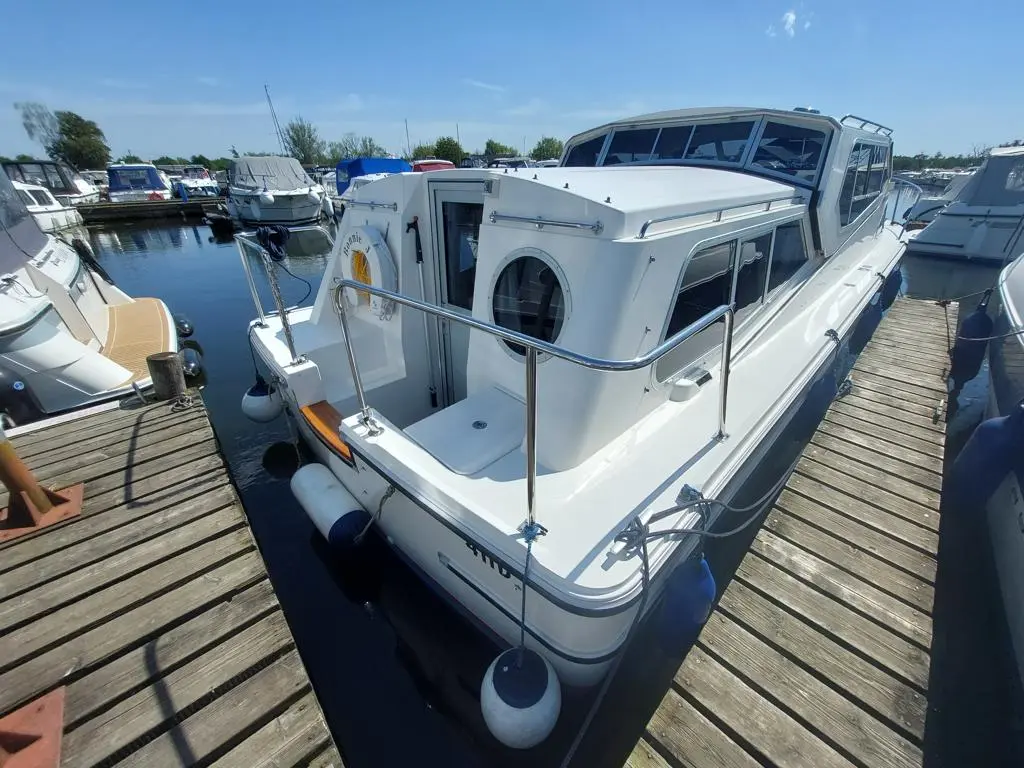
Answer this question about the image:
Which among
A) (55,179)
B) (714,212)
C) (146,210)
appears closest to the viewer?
(714,212)

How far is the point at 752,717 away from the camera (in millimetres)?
1886

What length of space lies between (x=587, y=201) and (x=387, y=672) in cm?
287

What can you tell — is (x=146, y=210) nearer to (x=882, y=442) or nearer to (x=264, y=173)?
(x=264, y=173)

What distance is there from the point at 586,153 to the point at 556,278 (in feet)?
11.1

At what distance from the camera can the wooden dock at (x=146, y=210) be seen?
73.0ft

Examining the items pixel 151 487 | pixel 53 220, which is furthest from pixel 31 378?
pixel 53 220

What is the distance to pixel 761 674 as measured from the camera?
2031 mm

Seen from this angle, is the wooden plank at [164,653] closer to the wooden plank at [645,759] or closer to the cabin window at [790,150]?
the wooden plank at [645,759]

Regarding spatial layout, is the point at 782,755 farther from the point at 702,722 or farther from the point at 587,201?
the point at 587,201

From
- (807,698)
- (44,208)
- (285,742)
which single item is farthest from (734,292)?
(44,208)

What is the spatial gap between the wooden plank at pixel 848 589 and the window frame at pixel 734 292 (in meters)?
1.12

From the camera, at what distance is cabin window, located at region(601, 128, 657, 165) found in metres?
4.64

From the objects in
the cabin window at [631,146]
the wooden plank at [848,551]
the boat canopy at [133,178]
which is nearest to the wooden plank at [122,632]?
the wooden plank at [848,551]

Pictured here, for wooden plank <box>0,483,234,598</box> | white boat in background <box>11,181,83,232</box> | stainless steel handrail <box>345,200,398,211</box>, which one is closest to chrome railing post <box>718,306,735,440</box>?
stainless steel handrail <box>345,200,398,211</box>
